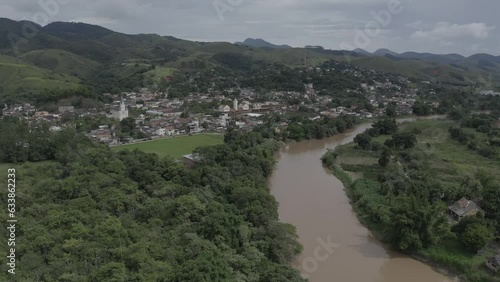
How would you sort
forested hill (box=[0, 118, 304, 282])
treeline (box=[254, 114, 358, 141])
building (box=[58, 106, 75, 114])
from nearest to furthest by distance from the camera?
forested hill (box=[0, 118, 304, 282]), treeline (box=[254, 114, 358, 141]), building (box=[58, 106, 75, 114])

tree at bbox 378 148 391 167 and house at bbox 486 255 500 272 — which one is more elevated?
tree at bbox 378 148 391 167

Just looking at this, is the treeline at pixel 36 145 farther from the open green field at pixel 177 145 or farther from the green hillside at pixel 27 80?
the green hillside at pixel 27 80

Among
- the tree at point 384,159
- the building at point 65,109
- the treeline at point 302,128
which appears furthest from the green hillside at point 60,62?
the tree at point 384,159

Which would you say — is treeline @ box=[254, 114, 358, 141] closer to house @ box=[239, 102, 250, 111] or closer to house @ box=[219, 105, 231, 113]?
house @ box=[219, 105, 231, 113]

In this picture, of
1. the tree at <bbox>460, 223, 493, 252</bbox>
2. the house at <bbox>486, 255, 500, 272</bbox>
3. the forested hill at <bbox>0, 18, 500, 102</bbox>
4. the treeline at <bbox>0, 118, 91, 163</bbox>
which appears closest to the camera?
the house at <bbox>486, 255, 500, 272</bbox>

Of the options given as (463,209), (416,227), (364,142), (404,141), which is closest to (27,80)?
(364,142)

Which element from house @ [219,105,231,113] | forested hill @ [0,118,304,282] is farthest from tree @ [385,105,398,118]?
forested hill @ [0,118,304,282]
